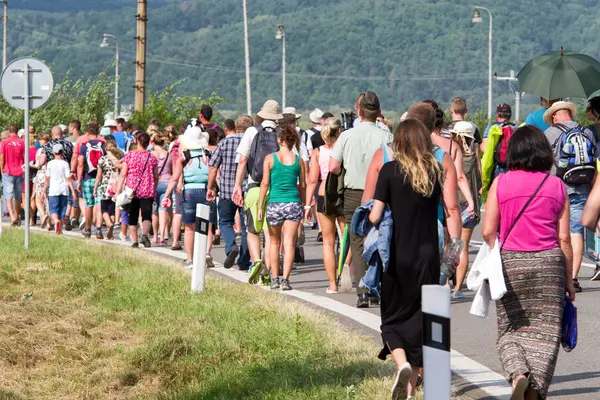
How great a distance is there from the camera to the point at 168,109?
42.6 meters

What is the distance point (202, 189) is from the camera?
53.8ft

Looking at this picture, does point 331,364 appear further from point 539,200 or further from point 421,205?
point 539,200

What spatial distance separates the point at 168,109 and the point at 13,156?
60.2 feet

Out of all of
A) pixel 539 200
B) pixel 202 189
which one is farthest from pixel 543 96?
pixel 539 200

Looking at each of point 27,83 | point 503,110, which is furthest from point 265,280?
point 27,83

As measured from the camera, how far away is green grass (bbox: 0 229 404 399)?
25.9 feet

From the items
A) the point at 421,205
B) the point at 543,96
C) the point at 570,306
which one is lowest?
the point at 570,306

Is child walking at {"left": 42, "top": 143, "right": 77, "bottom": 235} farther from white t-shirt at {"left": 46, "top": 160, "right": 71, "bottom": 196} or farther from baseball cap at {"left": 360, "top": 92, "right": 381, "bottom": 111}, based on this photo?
baseball cap at {"left": 360, "top": 92, "right": 381, "bottom": 111}

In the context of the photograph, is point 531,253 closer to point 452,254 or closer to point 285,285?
point 452,254

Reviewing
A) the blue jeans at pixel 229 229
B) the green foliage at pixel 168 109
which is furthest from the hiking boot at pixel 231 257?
the green foliage at pixel 168 109

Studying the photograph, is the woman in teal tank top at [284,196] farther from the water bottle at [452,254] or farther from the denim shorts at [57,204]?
the denim shorts at [57,204]

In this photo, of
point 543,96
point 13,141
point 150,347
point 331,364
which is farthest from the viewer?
point 13,141

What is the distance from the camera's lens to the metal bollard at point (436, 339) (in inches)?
206

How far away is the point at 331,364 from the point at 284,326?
53.9 inches
